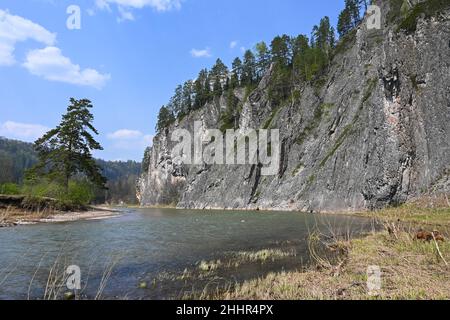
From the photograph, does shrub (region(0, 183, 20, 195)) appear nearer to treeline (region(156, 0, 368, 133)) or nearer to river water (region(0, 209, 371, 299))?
river water (region(0, 209, 371, 299))

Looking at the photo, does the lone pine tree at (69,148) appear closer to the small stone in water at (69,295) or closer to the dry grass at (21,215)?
the dry grass at (21,215)

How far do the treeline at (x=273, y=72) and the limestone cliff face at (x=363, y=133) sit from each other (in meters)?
5.10

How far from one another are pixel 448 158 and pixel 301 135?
3472 cm

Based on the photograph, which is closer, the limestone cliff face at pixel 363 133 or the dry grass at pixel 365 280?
the dry grass at pixel 365 280

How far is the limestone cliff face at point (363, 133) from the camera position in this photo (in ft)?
137

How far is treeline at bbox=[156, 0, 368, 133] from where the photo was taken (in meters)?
85.9

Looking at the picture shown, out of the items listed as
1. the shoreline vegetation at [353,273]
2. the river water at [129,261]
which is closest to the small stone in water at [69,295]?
the river water at [129,261]

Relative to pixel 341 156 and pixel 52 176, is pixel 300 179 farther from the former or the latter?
pixel 52 176

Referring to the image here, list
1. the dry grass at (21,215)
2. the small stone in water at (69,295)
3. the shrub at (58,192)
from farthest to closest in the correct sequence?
the shrub at (58,192) < the dry grass at (21,215) < the small stone in water at (69,295)

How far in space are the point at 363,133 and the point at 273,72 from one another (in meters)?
49.1

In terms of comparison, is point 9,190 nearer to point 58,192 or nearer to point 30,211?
point 58,192

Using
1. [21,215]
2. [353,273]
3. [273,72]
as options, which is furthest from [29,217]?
[273,72]

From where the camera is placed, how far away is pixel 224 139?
10031 centimetres
